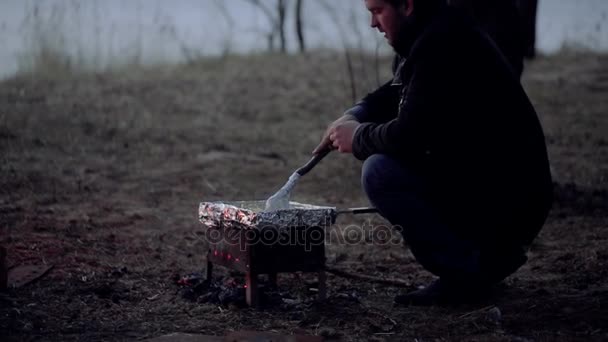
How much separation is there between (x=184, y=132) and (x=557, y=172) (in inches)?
160

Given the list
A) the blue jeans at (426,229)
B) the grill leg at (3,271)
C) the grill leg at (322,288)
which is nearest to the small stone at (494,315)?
the blue jeans at (426,229)

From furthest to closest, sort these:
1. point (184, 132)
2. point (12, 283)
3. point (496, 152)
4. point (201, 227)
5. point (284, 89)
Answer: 1. point (284, 89)
2. point (184, 132)
3. point (201, 227)
4. point (12, 283)
5. point (496, 152)

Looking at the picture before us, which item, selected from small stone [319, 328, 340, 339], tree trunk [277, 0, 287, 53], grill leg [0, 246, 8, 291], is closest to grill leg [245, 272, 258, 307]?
small stone [319, 328, 340, 339]

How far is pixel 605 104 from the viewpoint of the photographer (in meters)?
9.62

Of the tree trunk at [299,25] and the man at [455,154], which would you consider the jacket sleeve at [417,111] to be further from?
the tree trunk at [299,25]

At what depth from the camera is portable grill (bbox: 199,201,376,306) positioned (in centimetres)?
353

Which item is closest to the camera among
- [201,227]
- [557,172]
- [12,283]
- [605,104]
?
[12,283]

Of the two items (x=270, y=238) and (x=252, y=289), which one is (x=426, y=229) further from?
(x=252, y=289)

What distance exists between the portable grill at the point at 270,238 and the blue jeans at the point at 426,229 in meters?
0.21

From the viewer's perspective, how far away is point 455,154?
3480 mm

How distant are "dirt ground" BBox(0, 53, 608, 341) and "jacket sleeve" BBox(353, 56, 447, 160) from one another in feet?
2.55

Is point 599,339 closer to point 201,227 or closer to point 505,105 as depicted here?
point 505,105

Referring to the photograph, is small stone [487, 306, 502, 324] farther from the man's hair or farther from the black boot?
the man's hair

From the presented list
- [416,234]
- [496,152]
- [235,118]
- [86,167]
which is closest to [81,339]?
[416,234]
